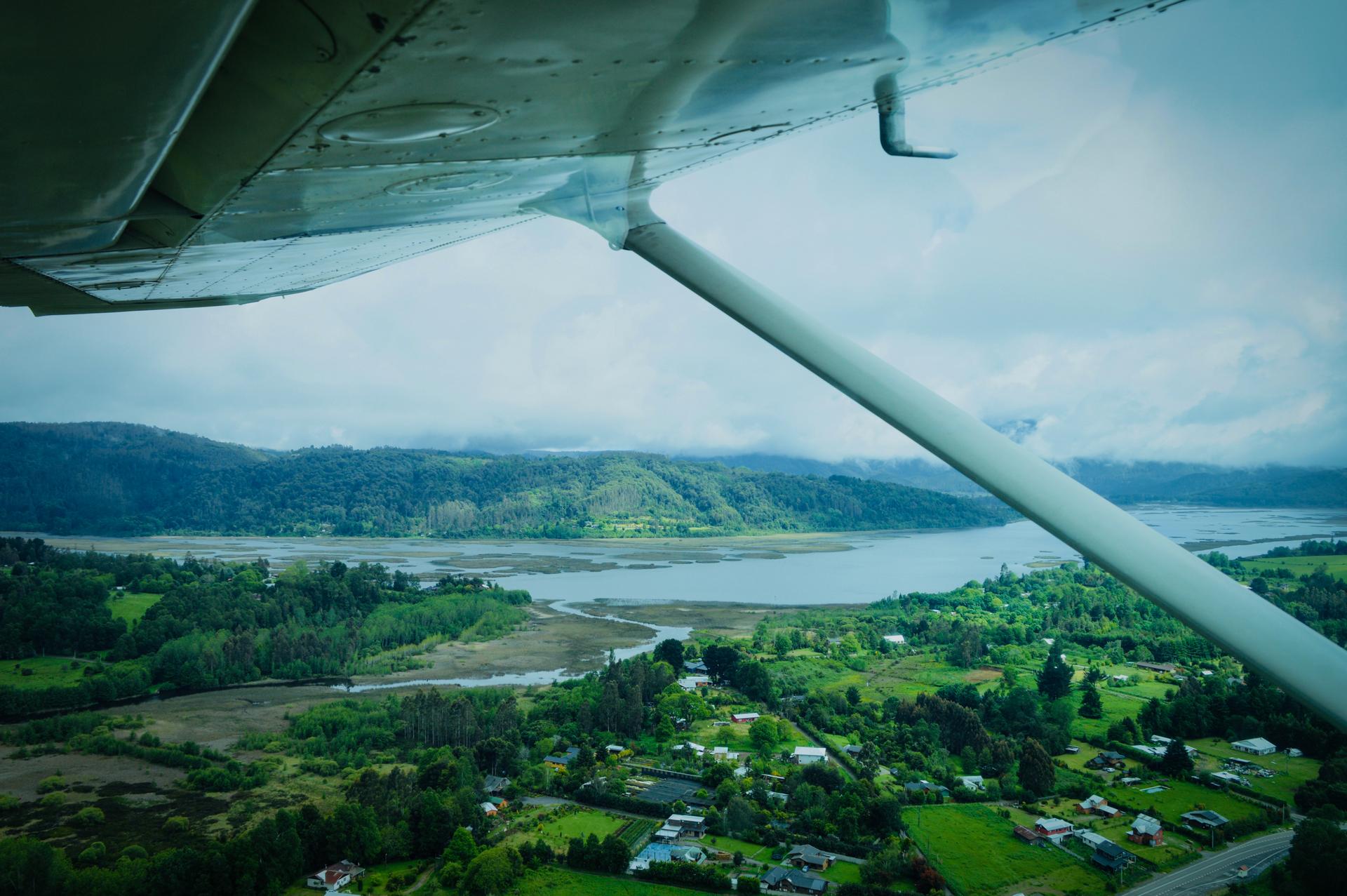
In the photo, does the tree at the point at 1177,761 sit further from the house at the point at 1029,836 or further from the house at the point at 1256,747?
the house at the point at 1029,836

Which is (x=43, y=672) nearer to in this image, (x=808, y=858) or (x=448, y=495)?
(x=448, y=495)

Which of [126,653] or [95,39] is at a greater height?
[95,39]

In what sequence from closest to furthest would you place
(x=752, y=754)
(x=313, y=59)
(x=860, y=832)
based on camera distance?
(x=313, y=59) → (x=860, y=832) → (x=752, y=754)

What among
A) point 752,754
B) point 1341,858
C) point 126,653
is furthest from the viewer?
point 126,653

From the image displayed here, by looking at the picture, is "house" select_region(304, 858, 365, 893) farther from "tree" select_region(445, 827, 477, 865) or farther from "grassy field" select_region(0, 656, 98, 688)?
"grassy field" select_region(0, 656, 98, 688)

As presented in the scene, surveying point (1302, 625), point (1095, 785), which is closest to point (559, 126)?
point (1302, 625)

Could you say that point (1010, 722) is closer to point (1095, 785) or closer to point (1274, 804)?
point (1095, 785)
